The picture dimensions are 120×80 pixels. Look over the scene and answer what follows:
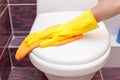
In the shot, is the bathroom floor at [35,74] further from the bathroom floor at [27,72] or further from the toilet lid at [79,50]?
the toilet lid at [79,50]

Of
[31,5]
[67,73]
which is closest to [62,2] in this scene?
[31,5]


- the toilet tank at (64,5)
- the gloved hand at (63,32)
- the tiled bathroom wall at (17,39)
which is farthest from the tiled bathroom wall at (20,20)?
the gloved hand at (63,32)

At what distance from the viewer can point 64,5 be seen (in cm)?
110

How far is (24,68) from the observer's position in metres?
1.37

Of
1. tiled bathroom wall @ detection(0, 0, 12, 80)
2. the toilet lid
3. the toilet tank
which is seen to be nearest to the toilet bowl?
the toilet lid

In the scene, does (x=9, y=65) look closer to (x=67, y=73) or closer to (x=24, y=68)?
(x=24, y=68)

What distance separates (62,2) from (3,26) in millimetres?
384

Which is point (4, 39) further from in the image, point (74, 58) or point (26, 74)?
point (74, 58)

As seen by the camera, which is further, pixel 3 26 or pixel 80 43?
pixel 3 26

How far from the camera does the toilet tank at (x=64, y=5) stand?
3.58 feet

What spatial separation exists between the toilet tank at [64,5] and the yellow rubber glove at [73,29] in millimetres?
287

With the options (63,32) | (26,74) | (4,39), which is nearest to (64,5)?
(63,32)

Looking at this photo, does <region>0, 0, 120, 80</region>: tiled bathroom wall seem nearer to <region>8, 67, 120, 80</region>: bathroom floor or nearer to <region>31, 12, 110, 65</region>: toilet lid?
<region>8, 67, 120, 80</region>: bathroom floor

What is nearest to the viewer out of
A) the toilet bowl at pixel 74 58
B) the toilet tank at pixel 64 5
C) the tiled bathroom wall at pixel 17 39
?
the toilet bowl at pixel 74 58
